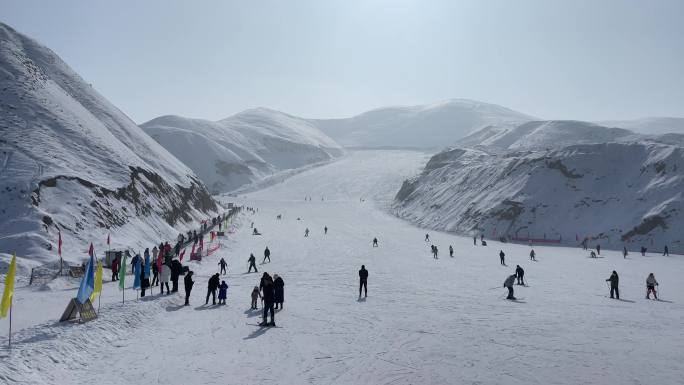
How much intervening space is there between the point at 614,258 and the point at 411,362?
35612mm

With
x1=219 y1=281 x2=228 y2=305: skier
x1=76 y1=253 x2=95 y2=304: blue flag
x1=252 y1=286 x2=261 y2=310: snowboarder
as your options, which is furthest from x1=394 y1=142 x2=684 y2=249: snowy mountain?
x1=76 y1=253 x2=95 y2=304: blue flag

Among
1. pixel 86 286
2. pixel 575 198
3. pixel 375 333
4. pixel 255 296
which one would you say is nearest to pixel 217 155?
pixel 575 198

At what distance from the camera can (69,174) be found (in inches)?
1441

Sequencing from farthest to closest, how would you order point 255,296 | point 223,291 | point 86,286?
1. point 223,291
2. point 255,296
3. point 86,286

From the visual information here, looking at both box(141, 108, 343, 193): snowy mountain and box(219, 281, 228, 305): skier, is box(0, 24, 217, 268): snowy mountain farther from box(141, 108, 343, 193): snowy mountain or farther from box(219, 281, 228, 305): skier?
box(141, 108, 343, 193): snowy mountain

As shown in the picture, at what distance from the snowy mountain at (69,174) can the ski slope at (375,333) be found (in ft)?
29.4

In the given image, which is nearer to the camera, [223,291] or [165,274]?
[223,291]

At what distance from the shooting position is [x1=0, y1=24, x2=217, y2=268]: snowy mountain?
30.4 m

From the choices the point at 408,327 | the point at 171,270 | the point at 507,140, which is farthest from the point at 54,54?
the point at 507,140

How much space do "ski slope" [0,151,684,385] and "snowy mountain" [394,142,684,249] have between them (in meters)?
21.4

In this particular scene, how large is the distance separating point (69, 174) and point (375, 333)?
31.5m

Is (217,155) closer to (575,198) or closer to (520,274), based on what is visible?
(575,198)

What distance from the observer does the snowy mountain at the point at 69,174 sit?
30.4 metres

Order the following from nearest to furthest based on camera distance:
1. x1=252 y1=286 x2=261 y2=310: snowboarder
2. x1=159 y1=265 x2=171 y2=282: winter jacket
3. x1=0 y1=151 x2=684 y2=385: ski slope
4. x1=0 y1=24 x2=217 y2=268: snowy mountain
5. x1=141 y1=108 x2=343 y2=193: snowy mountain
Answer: x1=0 y1=151 x2=684 y2=385: ski slope
x1=252 y1=286 x2=261 y2=310: snowboarder
x1=159 y1=265 x2=171 y2=282: winter jacket
x1=0 y1=24 x2=217 y2=268: snowy mountain
x1=141 y1=108 x2=343 y2=193: snowy mountain
